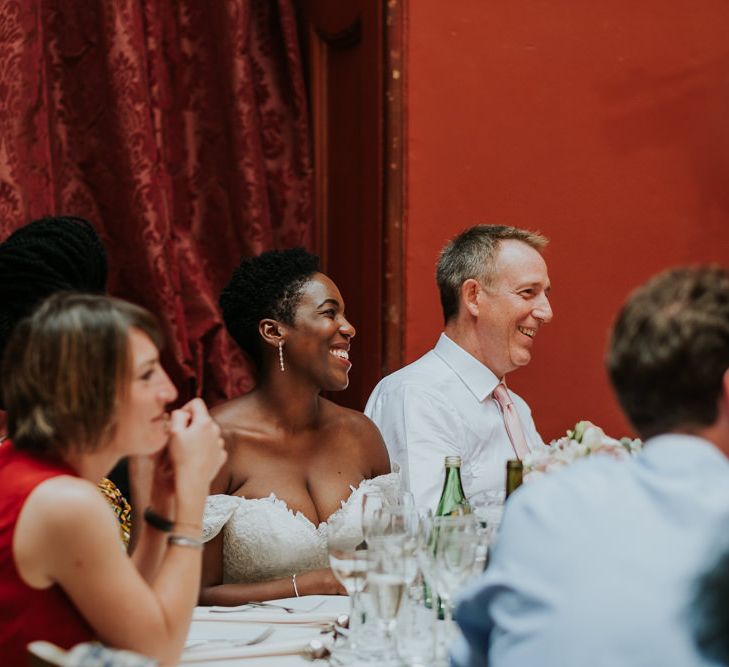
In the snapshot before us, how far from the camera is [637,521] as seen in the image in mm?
1240

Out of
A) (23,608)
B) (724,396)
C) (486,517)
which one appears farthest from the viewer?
(486,517)

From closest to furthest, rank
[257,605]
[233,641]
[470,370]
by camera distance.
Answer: [233,641] < [257,605] < [470,370]

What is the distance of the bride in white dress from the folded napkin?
65cm

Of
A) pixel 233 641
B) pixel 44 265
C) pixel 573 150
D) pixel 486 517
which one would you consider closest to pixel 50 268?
pixel 44 265

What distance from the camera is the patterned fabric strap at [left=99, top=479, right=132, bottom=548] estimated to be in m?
2.46

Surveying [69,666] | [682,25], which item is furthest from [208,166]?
[69,666]

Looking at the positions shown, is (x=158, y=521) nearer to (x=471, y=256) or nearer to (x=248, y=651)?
(x=248, y=651)

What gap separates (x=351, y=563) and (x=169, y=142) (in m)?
2.42

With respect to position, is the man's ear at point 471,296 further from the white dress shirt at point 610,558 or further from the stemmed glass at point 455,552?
the white dress shirt at point 610,558

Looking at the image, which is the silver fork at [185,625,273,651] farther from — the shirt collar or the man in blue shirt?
the shirt collar

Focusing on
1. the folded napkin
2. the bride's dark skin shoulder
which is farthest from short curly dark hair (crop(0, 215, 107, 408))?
the folded napkin

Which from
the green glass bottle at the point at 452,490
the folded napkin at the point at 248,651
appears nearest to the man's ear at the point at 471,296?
the green glass bottle at the point at 452,490

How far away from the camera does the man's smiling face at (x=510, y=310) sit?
129 inches

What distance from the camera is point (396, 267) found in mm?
3646
